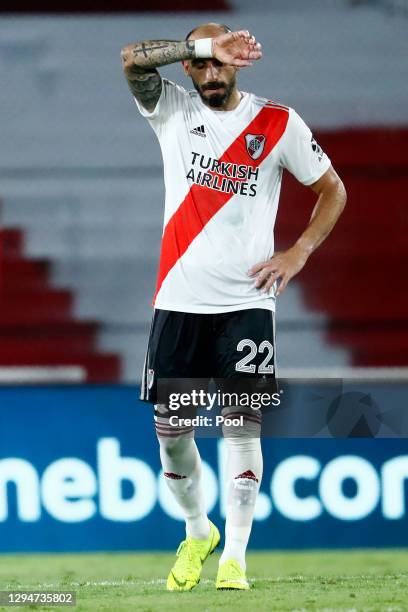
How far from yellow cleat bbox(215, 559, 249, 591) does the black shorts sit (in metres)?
0.53

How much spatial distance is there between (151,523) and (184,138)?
175cm

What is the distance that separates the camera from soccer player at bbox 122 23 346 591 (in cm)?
372

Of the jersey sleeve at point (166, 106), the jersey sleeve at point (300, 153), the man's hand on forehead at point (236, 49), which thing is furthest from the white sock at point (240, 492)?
the man's hand on forehead at point (236, 49)

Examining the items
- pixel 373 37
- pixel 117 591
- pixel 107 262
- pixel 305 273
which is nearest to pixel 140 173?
pixel 107 262

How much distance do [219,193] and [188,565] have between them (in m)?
1.11

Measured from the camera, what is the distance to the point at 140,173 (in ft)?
17.4

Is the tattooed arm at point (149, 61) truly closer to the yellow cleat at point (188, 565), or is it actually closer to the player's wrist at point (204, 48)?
the player's wrist at point (204, 48)

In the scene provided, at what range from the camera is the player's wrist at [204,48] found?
3.48m

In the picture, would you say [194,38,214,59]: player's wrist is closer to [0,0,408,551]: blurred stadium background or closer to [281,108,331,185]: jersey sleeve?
[281,108,331,185]: jersey sleeve

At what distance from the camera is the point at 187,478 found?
3.89 metres

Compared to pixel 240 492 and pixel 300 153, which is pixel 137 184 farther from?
pixel 240 492

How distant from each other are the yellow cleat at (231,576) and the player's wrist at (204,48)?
4.66ft

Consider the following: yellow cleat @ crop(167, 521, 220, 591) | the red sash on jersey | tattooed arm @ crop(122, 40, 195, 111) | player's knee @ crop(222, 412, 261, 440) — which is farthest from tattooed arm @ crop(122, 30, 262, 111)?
yellow cleat @ crop(167, 521, 220, 591)

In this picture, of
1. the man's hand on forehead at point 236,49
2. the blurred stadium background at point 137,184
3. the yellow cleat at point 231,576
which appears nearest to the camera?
the man's hand on forehead at point 236,49
